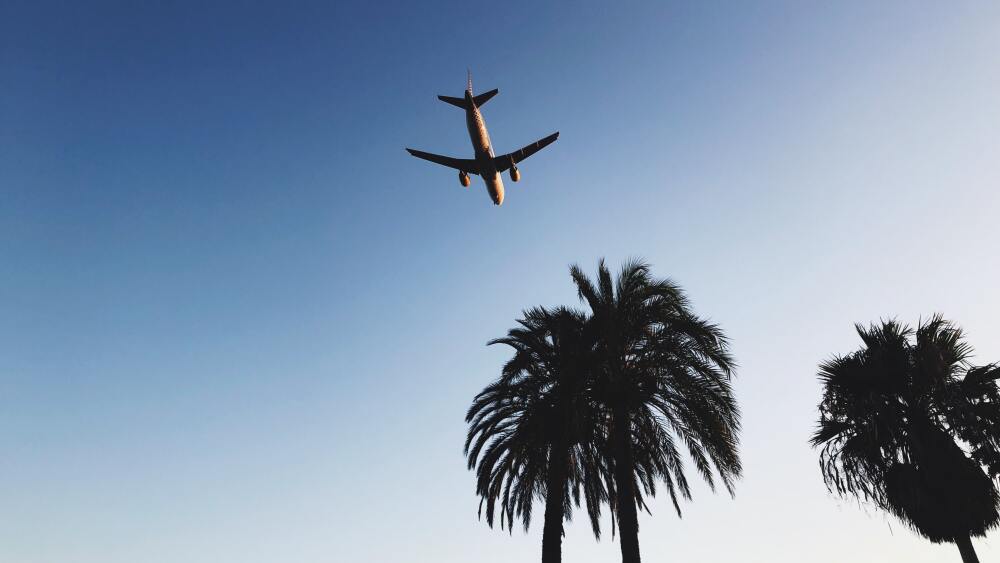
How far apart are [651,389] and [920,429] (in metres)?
6.09

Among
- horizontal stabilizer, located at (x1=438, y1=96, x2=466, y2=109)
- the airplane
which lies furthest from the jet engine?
horizontal stabilizer, located at (x1=438, y1=96, x2=466, y2=109)

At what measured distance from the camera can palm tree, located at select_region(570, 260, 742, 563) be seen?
15.1m

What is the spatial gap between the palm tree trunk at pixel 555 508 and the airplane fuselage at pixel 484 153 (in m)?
19.6

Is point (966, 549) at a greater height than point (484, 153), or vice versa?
point (484, 153)

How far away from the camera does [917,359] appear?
48.1ft

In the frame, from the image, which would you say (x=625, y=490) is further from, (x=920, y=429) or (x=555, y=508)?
(x=920, y=429)

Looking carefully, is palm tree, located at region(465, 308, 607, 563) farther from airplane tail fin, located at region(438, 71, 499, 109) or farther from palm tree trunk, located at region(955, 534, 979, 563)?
airplane tail fin, located at region(438, 71, 499, 109)

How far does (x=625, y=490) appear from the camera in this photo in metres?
14.7

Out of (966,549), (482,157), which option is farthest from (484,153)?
(966,549)

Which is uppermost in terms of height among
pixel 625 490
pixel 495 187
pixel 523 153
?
pixel 523 153

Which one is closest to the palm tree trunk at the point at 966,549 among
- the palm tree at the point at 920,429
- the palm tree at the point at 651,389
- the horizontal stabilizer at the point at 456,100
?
the palm tree at the point at 920,429

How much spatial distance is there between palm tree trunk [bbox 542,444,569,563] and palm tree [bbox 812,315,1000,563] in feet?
20.9

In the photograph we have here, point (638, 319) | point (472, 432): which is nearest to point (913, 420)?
point (638, 319)

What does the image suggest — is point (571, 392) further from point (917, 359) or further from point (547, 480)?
point (917, 359)
